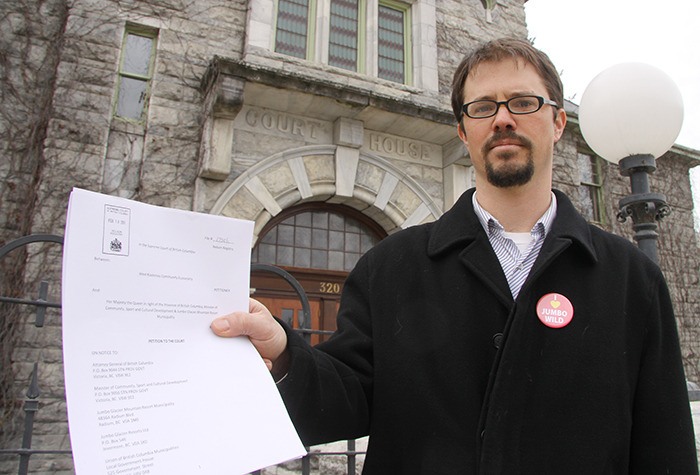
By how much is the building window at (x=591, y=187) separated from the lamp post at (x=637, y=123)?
6765 millimetres

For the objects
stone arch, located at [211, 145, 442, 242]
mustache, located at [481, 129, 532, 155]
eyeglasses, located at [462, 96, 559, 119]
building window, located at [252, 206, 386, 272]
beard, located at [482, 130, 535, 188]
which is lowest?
beard, located at [482, 130, 535, 188]

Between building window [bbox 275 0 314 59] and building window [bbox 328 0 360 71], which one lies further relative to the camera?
building window [bbox 328 0 360 71]

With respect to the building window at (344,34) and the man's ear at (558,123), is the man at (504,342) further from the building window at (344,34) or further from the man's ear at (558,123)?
the building window at (344,34)

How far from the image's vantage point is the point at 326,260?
24.0ft

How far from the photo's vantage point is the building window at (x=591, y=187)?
33.7 feet

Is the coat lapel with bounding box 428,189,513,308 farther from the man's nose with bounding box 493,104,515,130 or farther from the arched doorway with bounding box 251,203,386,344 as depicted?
the arched doorway with bounding box 251,203,386,344

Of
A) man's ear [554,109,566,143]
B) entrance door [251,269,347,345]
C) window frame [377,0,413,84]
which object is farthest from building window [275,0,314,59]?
man's ear [554,109,566,143]

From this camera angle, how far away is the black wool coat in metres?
1.38

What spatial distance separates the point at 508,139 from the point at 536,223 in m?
0.30

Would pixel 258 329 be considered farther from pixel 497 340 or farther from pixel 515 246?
pixel 515 246

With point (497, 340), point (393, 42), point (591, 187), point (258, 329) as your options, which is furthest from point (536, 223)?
point (591, 187)

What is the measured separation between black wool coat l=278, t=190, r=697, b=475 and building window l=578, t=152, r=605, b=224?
9379 millimetres

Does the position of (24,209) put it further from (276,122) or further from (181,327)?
(181,327)

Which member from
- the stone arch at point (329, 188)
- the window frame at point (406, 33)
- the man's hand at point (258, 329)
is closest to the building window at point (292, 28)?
the window frame at point (406, 33)
